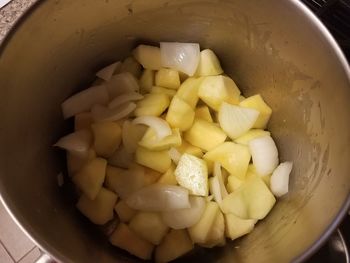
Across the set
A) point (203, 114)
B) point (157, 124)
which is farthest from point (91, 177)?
point (203, 114)

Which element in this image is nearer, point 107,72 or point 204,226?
point 204,226

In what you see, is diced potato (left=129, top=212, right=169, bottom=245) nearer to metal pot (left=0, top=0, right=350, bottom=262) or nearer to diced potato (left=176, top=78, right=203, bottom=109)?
metal pot (left=0, top=0, right=350, bottom=262)

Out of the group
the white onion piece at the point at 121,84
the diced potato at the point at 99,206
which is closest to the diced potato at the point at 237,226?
the diced potato at the point at 99,206

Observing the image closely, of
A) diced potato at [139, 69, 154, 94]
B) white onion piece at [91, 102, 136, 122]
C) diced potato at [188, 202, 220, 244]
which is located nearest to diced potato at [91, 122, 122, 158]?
white onion piece at [91, 102, 136, 122]

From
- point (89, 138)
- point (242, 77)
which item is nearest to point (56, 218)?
point (89, 138)

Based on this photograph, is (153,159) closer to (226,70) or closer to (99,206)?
(99,206)

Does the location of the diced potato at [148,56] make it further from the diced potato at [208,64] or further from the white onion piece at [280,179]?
the white onion piece at [280,179]
